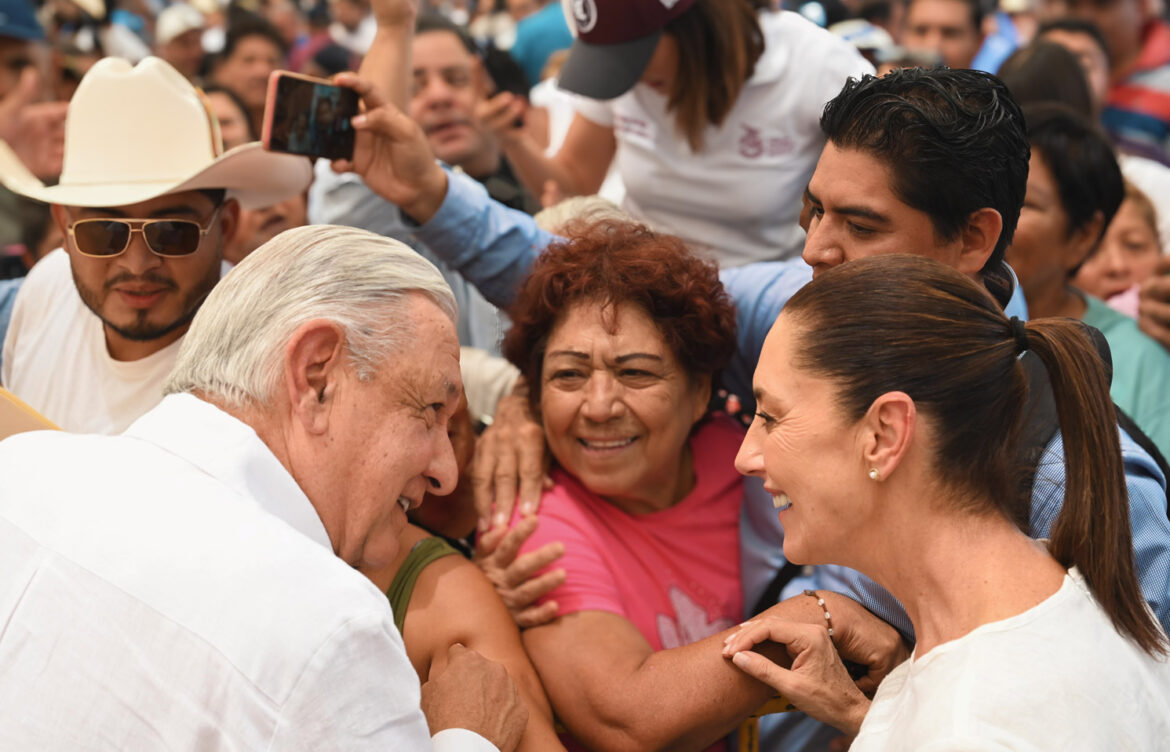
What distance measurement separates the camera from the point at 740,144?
11.3 feet

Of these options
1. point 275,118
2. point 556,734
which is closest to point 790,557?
point 556,734

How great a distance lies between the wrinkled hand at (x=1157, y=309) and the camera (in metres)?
3.38

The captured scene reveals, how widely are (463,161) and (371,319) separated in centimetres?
325

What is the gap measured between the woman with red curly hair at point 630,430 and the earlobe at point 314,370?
32.2 inches

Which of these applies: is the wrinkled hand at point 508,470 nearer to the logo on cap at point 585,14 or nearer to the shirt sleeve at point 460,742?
the shirt sleeve at point 460,742

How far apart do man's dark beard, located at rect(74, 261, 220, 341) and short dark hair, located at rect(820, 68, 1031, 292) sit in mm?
1784

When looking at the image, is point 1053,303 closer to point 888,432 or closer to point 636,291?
point 636,291

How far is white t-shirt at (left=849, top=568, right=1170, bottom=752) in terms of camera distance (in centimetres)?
155

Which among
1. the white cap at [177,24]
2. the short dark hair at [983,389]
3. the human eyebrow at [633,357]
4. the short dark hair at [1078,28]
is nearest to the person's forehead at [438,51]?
the human eyebrow at [633,357]

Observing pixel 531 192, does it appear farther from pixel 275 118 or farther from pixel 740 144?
pixel 275 118

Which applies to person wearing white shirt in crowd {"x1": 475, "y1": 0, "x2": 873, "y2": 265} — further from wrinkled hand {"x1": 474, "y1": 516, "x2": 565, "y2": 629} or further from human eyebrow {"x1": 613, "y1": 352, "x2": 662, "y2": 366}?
wrinkled hand {"x1": 474, "y1": 516, "x2": 565, "y2": 629}

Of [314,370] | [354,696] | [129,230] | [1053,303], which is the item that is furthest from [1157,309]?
[129,230]

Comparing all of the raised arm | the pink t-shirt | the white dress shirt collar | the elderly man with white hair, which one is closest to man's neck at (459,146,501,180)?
the raised arm

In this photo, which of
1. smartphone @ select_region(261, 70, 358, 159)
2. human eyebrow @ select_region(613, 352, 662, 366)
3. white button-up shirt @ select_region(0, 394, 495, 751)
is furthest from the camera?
smartphone @ select_region(261, 70, 358, 159)
